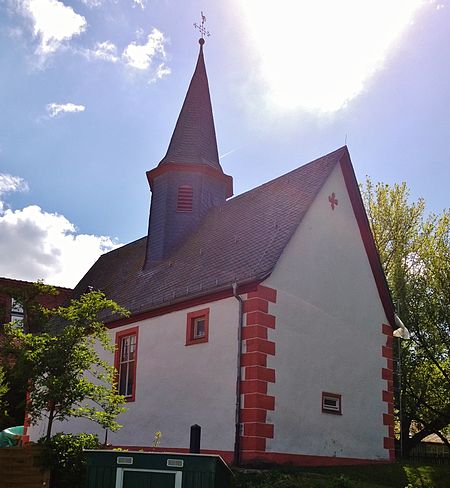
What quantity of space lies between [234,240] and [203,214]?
169 inches

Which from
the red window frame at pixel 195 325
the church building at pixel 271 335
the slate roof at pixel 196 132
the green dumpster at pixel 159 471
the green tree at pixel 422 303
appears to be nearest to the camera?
the green dumpster at pixel 159 471

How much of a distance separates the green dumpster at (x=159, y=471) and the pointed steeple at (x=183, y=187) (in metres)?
12.4

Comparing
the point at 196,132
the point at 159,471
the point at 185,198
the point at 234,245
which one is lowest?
the point at 159,471

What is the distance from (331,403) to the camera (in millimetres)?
14812

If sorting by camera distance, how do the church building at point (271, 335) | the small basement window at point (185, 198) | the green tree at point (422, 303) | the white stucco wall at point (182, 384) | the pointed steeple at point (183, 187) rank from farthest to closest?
the green tree at point (422, 303) → the small basement window at point (185, 198) → the pointed steeple at point (183, 187) → the white stucco wall at point (182, 384) → the church building at point (271, 335)

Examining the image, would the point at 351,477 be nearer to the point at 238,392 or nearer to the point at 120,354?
the point at 238,392

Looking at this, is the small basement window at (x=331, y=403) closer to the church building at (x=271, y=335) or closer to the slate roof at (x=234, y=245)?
the church building at (x=271, y=335)

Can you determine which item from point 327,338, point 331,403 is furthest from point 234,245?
point 331,403

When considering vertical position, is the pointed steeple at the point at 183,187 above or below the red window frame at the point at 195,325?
above

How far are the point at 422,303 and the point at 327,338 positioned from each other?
12.7 m

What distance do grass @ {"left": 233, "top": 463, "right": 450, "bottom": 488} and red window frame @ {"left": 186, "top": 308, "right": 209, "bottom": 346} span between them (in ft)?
12.0

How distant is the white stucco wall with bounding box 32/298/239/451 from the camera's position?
13.8 meters

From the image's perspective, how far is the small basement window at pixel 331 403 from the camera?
1459 cm

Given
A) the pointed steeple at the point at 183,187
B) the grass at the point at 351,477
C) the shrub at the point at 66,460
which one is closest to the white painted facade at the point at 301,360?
the grass at the point at 351,477
